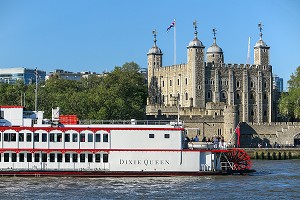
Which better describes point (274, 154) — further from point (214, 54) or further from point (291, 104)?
point (214, 54)

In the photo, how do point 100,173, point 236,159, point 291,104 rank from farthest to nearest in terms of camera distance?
point 291,104, point 236,159, point 100,173

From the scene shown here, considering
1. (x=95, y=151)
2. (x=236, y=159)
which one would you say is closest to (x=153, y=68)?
(x=236, y=159)

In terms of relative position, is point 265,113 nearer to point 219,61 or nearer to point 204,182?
point 219,61

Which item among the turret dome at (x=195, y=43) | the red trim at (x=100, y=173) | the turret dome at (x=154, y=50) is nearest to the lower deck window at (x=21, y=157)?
the red trim at (x=100, y=173)

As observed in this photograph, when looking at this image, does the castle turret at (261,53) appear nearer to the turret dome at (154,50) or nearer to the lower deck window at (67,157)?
the turret dome at (154,50)

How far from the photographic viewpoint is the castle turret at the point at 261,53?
410ft

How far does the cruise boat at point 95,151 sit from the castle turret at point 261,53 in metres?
68.2

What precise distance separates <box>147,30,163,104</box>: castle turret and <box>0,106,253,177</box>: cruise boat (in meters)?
71.3

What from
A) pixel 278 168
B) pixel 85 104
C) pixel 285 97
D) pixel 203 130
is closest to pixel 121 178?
pixel 278 168

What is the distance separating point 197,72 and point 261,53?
40.1 ft

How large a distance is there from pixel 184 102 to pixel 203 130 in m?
18.2

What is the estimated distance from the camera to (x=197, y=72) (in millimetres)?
118000

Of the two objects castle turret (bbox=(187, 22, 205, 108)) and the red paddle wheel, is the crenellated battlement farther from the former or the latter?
the red paddle wheel

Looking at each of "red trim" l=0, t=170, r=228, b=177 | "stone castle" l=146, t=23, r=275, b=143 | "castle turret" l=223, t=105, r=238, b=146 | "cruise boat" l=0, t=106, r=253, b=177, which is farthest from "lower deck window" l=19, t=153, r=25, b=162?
"stone castle" l=146, t=23, r=275, b=143
